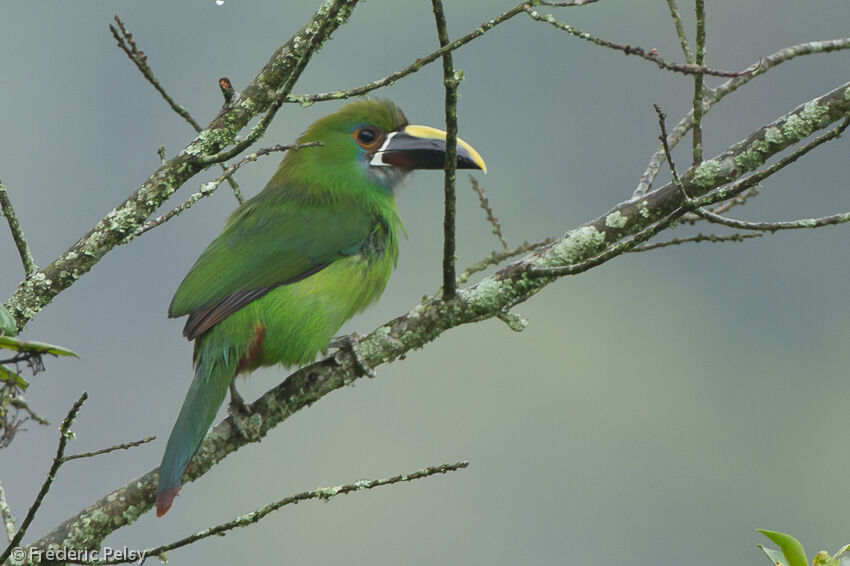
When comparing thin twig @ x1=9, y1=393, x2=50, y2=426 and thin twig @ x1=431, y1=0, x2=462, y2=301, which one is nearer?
thin twig @ x1=9, y1=393, x2=50, y2=426

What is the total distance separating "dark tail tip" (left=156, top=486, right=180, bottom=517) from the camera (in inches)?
98.7

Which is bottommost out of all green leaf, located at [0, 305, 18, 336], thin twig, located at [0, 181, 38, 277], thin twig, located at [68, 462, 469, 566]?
thin twig, located at [68, 462, 469, 566]

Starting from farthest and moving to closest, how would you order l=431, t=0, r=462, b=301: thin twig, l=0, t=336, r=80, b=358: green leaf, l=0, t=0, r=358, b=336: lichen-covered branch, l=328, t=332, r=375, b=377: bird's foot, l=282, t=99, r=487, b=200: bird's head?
l=282, t=99, r=487, b=200: bird's head, l=328, t=332, r=375, b=377: bird's foot, l=0, t=0, r=358, b=336: lichen-covered branch, l=431, t=0, r=462, b=301: thin twig, l=0, t=336, r=80, b=358: green leaf

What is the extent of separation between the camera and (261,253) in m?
3.56

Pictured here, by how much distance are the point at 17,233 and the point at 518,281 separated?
136cm

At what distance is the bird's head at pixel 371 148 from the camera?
401 cm

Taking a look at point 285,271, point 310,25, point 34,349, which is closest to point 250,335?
point 285,271

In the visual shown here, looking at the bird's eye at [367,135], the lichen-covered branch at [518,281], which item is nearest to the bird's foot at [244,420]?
the lichen-covered branch at [518,281]

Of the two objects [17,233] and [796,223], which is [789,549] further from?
[17,233]

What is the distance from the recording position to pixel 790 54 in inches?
118

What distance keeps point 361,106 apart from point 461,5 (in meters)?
67.4

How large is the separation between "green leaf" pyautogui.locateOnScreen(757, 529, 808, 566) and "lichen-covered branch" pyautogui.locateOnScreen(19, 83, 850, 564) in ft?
3.35

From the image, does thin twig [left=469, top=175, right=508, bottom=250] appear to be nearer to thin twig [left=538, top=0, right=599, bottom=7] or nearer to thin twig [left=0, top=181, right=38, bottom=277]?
thin twig [left=538, top=0, right=599, bottom=7]

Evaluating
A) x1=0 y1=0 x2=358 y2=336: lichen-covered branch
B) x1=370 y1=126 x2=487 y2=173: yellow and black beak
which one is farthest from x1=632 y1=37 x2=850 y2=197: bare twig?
x1=0 y1=0 x2=358 y2=336: lichen-covered branch
